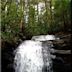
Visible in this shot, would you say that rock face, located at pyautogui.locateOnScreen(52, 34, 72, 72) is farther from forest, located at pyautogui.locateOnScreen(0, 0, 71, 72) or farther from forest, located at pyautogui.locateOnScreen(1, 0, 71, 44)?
forest, located at pyautogui.locateOnScreen(1, 0, 71, 44)

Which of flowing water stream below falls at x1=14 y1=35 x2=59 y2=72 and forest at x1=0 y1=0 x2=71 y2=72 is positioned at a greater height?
forest at x1=0 y1=0 x2=71 y2=72

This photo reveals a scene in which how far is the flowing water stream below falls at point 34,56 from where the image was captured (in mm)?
1985

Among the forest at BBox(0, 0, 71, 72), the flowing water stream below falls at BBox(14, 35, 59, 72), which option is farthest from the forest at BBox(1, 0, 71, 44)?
the flowing water stream below falls at BBox(14, 35, 59, 72)

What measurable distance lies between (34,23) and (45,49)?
295 millimetres

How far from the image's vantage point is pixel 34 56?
2.00m

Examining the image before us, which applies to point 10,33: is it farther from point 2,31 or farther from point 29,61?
point 29,61

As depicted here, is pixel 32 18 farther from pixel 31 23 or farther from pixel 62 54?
pixel 62 54

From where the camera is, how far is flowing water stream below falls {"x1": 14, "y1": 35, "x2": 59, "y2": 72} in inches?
78.2

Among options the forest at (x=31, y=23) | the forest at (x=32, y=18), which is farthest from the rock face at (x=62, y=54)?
the forest at (x=32, y=18)

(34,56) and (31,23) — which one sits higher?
(31,23)

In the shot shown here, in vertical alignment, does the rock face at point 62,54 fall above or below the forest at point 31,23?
below

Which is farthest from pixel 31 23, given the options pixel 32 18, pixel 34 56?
pixel 34 56

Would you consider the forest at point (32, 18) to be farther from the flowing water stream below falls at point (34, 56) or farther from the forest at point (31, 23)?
the flowing water stream below falls at point (34, 56)

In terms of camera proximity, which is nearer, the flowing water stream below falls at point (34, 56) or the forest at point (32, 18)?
the forest at point (32, 18)
